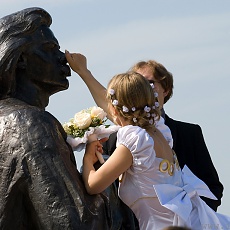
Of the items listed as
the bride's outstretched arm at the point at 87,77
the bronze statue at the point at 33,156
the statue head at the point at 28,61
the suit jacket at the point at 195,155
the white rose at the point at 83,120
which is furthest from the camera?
the suit jacket at the point at 195,155

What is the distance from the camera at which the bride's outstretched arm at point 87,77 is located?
9.43m

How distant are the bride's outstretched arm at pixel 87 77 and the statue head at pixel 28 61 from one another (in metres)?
0.36

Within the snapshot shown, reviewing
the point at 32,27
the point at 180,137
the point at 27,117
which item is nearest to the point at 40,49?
the point at 32,27

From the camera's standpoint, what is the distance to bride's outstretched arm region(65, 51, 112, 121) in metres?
9.43

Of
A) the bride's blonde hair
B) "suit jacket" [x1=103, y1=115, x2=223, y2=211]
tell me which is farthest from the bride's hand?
"suit jacket" [x1=103, y1=115, x2=223, y2=211]

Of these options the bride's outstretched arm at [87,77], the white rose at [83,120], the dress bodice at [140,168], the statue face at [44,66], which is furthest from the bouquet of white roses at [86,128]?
the bride's outstretched arm at [87,77]

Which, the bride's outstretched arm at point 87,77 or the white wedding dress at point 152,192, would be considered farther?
the bride's outstretched arm at point 87,77

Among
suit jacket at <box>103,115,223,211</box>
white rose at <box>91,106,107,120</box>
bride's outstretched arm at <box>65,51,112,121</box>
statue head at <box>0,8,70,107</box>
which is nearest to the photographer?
statue head at <box>0,8,70,107</box>

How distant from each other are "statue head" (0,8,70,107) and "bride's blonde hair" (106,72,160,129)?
44 centimetres

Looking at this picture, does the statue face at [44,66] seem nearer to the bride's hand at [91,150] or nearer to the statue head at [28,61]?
the statue head at [28,61]

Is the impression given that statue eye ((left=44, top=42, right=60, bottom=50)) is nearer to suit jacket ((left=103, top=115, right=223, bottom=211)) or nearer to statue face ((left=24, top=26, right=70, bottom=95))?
statue face ((left=24, top=26, right=70, bottom=95))

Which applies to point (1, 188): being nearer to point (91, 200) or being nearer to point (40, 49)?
point (91, 200)

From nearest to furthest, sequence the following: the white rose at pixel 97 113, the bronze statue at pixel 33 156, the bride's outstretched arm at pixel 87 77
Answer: the bronze statue at pixel 33 156
the white rose at pixel 97 113
the bride's outstretched arm at pixel 87 77

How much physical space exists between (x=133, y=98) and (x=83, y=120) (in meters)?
0.43
